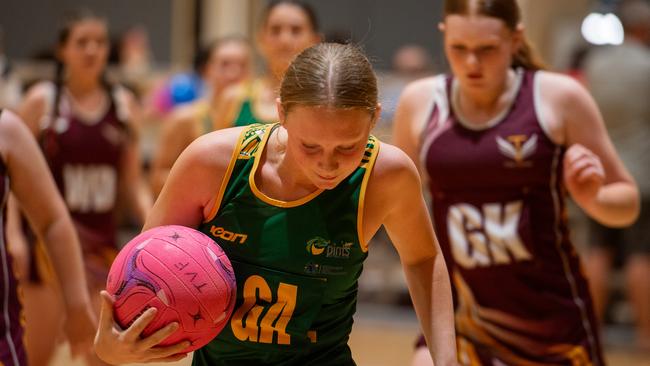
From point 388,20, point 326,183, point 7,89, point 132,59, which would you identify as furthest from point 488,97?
point 132,59

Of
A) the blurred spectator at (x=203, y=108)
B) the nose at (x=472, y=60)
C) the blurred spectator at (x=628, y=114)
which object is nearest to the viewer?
the nose at (x=472, y=60)

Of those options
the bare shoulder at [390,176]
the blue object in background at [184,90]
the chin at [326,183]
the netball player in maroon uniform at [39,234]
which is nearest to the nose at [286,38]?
the netball player in maroon uniform at [39,234]

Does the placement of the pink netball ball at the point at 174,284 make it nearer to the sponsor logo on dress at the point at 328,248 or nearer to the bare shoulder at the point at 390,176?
the sponsor logo on dress at the point at 328,248

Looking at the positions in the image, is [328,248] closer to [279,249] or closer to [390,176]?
[279,249]

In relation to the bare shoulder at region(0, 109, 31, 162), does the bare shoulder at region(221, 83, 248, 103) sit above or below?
below

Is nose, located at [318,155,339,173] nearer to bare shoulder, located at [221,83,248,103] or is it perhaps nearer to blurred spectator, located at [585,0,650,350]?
bare shoulder, located at [221,83,248,103]

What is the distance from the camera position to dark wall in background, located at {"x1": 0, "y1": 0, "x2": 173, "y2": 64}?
1330 centimetres

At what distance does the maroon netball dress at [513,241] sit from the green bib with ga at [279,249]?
1.06 meters

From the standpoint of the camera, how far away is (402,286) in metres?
9.71

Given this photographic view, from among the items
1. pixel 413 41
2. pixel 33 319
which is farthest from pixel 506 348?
pixel 413 41

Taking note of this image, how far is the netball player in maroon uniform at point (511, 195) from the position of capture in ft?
12.2

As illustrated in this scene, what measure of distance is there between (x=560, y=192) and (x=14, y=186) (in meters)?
1.95

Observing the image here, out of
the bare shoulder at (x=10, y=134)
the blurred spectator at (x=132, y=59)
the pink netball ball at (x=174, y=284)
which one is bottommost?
the blurred spectator at (x=132, y=59)

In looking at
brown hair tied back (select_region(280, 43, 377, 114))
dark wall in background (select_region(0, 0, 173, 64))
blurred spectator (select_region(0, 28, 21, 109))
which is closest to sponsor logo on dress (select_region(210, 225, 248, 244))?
brown hair tied back (select_region(280, 43, 377, 114))
